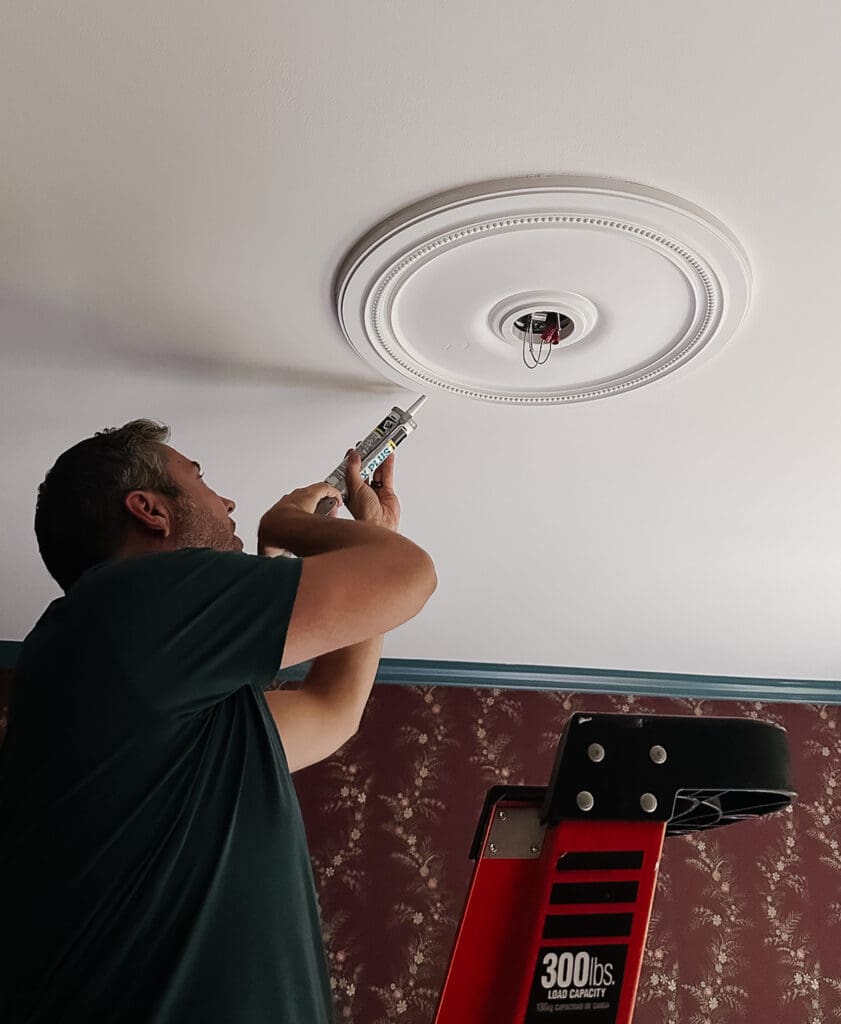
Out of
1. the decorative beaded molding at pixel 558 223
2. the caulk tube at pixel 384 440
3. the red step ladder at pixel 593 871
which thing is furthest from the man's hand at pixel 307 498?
the red step ladder at pixel 593 871

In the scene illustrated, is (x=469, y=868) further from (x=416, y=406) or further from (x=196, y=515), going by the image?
(x=196, y=515)

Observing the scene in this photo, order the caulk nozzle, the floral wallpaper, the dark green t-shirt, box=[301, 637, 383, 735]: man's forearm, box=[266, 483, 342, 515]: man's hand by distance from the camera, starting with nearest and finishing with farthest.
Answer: the dark green t-shirt, box=[266, 483, 342, 515]: man's hand, box=[301, 637, 383, 735]: man's forearm, the caulk nozzle, the floral wallpaper

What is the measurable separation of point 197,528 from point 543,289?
0.61 m

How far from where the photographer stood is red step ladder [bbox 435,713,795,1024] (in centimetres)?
88

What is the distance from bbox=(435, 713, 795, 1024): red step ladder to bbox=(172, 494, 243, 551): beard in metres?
0.47

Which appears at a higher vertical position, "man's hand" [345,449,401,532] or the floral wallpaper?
the floral wallpaper

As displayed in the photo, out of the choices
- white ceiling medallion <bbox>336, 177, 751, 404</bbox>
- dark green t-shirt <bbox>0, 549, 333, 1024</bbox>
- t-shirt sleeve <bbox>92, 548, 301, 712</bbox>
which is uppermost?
white ceiling medallion <bbox>336, 177, 751, 404</bbox>

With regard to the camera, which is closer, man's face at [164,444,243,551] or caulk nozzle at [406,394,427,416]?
man's face at [164,444,243,551]

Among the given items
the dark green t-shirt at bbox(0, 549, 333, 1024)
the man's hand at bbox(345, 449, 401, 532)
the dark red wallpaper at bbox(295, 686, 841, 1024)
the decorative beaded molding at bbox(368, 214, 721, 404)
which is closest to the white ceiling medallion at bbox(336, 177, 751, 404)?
the decorative beaded molding at bbox(368, 214, 721, 404)

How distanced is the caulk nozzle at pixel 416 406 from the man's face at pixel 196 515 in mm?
483

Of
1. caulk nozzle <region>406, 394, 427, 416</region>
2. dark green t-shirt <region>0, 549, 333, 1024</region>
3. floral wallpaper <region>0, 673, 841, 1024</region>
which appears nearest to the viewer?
dark green t-shirt <region>0, 549, 333, 1024</region>

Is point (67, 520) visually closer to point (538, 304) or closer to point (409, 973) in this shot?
point (538, 304)

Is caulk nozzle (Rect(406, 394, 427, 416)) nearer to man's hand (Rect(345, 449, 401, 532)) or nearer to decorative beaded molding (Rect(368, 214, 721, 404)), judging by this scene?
decorative beaded molding (Rect(368, 214, 721, 404))

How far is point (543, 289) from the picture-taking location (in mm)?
1399
